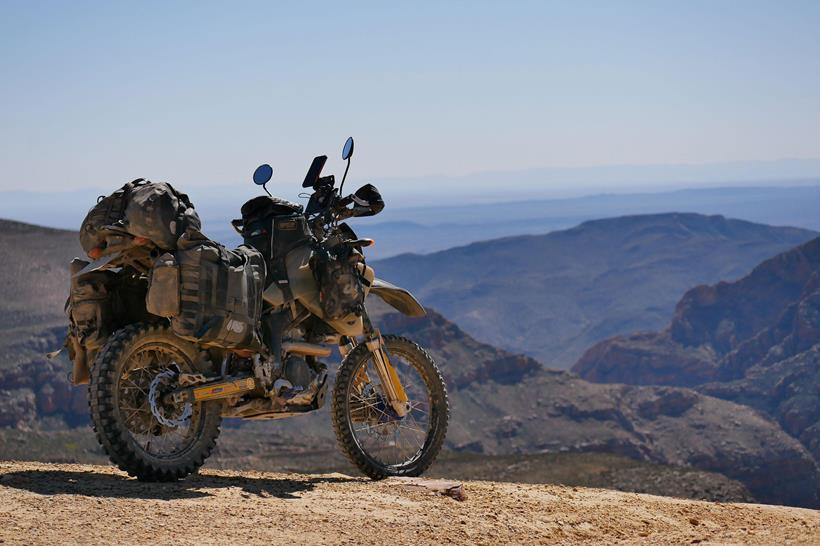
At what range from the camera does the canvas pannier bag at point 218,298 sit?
1010 centimetres

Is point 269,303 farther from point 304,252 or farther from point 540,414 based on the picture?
point 540,414

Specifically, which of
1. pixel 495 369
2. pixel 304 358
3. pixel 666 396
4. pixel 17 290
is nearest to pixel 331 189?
pixel 304 358

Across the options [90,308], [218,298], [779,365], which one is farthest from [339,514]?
[779,365]

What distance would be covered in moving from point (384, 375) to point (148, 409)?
2814 mm

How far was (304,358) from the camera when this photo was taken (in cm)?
1158

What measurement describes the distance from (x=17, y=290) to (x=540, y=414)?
52.4 m

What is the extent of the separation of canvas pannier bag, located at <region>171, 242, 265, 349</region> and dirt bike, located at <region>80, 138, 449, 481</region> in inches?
5.6

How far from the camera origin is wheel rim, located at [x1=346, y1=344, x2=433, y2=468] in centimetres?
1198

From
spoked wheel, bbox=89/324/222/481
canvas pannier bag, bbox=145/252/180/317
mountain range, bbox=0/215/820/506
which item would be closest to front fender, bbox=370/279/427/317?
spoked wheel, bbox=89/324/222/481

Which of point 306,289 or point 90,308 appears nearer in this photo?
point 90,308

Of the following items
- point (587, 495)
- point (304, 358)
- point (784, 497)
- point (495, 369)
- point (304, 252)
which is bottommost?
point (784, 497)

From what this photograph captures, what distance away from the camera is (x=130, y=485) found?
973 cm

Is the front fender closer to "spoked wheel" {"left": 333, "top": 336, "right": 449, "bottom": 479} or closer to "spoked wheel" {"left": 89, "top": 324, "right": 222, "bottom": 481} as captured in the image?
"spoked wheel" {"left": 333, "top": 336, "right": 449, "bottom": 479}

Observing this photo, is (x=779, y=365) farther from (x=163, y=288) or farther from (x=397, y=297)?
(x=163, y=288)
